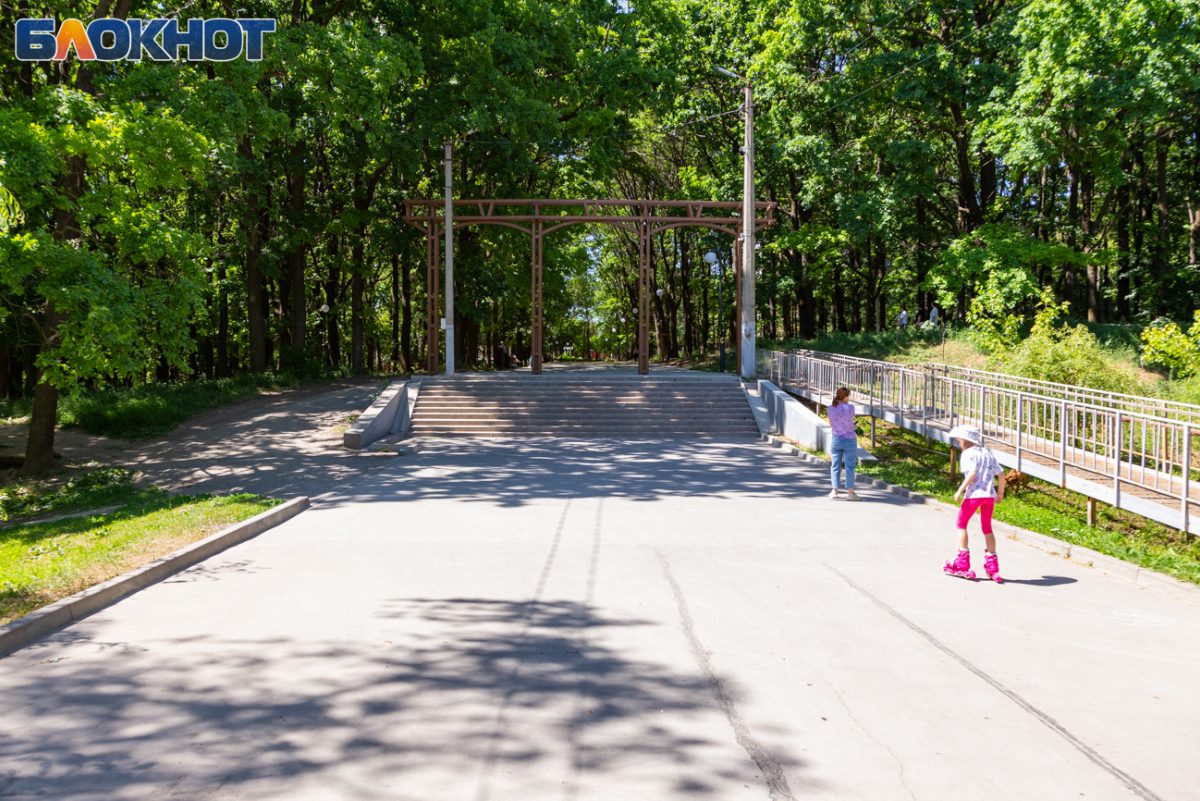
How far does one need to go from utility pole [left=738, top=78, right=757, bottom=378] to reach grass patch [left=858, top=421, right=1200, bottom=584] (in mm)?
6628

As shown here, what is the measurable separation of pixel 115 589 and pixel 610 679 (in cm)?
447

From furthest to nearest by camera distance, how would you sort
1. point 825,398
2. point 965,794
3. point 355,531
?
point 825,398, point 355,531, point 965,794

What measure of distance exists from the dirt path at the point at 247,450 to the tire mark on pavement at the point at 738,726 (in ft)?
25.2

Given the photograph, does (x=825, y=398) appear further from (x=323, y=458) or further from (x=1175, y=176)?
(x=1175, y=176)

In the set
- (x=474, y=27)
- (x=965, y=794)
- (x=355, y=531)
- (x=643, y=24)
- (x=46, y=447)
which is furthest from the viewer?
(x=643, y=24)

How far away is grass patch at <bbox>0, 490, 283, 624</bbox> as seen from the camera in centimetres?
623

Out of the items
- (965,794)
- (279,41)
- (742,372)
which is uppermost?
(279,41)

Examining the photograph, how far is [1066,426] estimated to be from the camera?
32.6 feet

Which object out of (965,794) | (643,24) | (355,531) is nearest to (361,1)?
(643,24)

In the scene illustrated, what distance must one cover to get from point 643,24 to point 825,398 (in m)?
19.2

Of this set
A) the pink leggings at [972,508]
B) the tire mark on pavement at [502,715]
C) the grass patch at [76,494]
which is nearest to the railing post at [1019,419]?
the pink leggings at [972,508]

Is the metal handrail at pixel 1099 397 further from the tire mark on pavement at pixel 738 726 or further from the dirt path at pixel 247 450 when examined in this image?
the dirt path at pixel 247 450

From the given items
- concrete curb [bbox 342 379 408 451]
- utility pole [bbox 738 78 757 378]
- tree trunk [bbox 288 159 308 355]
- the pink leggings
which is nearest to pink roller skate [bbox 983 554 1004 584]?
the pink leggings

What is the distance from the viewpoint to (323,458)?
15047 millimetres
